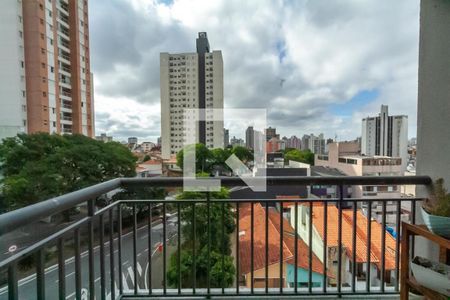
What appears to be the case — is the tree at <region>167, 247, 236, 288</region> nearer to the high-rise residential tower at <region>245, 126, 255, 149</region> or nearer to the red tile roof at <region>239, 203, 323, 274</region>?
the red tile roof at <region>239, 203, 323, 274</region>

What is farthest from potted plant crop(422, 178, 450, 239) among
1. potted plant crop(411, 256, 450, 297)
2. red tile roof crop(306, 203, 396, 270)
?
red tile roof crop(306, 203, 396, 270)

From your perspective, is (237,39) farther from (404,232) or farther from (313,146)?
(404,232)

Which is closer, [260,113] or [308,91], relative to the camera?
[260,113]

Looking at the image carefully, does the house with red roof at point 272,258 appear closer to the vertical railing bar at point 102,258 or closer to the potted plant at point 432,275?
the potted plant at point 432,275

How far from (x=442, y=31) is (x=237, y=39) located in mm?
2028

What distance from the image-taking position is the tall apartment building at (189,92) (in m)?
2.48

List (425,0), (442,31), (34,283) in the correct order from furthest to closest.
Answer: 1. (425,0)
2. (442,31)
3. (34,283)

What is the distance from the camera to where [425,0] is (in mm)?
1686

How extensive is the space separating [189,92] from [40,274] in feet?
6.41

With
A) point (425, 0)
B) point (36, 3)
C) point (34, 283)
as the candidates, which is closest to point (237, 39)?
point (425, 0)

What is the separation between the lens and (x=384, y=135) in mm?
2797

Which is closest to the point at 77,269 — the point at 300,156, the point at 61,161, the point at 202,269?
the point at 202,269

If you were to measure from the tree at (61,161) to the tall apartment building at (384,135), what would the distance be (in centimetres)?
267

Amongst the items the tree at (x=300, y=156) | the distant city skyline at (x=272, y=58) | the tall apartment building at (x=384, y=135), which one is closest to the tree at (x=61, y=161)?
the distant city skyline at (x=272, y=58)
